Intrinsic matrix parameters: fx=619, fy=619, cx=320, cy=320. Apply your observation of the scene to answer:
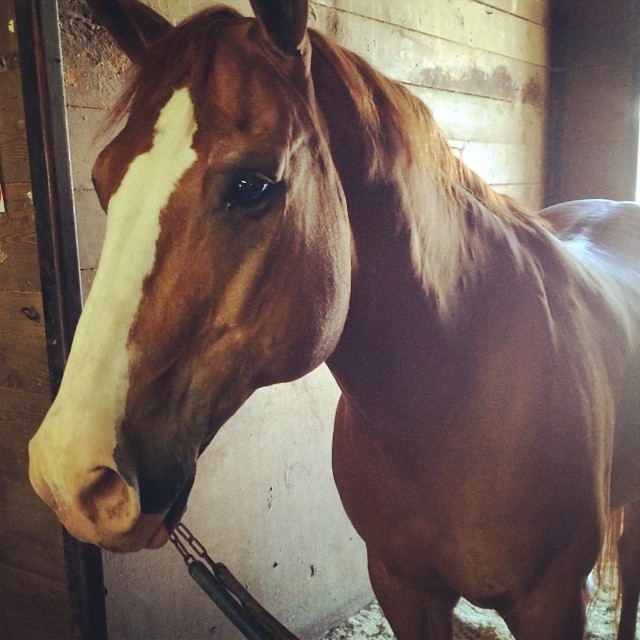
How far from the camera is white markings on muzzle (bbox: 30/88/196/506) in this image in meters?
0.58

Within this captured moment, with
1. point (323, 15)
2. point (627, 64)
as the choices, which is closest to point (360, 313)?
point (323, 15)

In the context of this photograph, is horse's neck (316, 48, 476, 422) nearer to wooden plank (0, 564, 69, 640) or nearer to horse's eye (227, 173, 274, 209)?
horse's eye (227, 173, 274, 209)

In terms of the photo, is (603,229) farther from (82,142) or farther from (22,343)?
(22,343)

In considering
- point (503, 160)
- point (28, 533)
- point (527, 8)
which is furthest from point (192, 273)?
point (527, 8)

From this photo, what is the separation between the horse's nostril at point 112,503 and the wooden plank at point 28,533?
791mm

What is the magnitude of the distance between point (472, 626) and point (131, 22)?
1762 millimetres

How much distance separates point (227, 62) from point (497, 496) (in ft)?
2.27

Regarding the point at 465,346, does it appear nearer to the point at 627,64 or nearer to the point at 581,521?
the point at 581,521

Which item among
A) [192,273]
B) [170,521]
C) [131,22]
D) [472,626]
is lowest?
[472,626]

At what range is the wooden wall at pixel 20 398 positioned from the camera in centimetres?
119

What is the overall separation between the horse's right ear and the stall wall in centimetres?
33

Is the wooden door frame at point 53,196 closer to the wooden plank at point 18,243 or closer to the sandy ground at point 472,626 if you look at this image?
the wooden plank at point 18,243

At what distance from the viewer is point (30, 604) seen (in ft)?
4.51

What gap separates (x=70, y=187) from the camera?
1.16 metres
